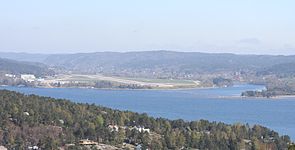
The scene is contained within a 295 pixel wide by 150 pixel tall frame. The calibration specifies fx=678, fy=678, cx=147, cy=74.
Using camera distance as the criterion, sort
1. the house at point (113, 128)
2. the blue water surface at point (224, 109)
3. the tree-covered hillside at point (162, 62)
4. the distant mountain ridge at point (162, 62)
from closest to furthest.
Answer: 1. the house at point (113, 128)
2. the blue water surface at point (224, 109)
3. the tree-covered hillside at point (162, 62)
4. the distant mountain ridge at point (162, 62)

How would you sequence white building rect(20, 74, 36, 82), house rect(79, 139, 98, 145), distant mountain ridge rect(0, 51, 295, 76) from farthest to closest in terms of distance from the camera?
1. distant mountain ridge rect(0, 51, 295, 76)
2. white building rect(20, 74, 36, 82)
3. house rect(79, 139, 98, 145)

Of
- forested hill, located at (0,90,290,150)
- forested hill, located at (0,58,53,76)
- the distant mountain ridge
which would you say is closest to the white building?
forested hill, located at (0,58,53,76)

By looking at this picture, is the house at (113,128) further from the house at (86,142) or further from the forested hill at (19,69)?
the forested hill at (19,69)

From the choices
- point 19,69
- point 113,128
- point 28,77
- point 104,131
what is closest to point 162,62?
point 19,69

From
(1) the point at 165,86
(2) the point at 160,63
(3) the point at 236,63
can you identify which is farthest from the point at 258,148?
(2) the point at 160,63

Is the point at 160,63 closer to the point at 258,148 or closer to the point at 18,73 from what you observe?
the point at 18,73

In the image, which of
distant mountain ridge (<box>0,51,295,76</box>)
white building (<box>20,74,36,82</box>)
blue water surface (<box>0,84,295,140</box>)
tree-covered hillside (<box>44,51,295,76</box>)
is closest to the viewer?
blue water surface (<box>0,84,295,140</box>)

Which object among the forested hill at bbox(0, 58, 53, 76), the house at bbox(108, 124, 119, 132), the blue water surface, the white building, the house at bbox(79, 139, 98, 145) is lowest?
the blue water surface

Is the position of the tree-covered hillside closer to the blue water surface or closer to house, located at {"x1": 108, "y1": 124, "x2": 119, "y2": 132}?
the blue water surface

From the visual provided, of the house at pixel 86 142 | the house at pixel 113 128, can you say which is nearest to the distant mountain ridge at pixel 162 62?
the house at pixel 113 128
